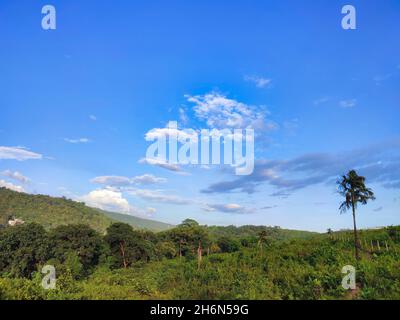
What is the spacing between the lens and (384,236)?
39.3 metres

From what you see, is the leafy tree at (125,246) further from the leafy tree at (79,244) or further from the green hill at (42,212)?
the green hill at (42,212)

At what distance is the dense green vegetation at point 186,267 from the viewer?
65.8 ft

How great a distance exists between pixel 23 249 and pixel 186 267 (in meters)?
25.4

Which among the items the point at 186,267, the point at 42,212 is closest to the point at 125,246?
the point at 186,267

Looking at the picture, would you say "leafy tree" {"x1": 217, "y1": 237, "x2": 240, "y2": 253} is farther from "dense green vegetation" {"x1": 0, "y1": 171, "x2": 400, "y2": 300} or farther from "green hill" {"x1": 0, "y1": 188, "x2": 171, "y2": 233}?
"green hill" {"x1": 0, "y1": 188, "x2": 171, "y2": 233}

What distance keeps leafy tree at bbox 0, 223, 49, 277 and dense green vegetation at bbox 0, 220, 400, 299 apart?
0.14 m

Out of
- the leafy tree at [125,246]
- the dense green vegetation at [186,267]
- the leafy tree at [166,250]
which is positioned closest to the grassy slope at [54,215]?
the leafy tree at [166,250]

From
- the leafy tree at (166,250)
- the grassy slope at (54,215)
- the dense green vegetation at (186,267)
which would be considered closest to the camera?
the dense green vegetation at (186,267)

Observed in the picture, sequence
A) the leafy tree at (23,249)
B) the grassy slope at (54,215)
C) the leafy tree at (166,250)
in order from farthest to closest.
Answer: the grassy slope at (54,215) < the leafy tree at (166,250) < the leafy tree at (23,249)

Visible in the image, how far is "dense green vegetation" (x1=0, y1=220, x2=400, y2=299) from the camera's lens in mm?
20047

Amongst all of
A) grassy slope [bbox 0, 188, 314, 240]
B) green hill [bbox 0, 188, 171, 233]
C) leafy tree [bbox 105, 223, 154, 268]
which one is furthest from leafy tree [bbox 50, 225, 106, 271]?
green hill [bbox 0, 188, 171, 233]

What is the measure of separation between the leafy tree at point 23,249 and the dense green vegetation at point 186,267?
14cm
